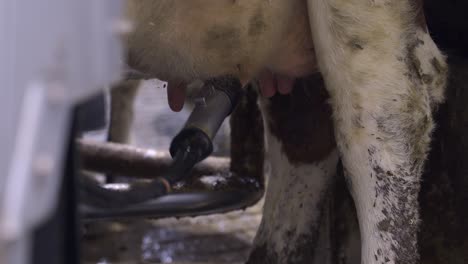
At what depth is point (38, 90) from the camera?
60cm

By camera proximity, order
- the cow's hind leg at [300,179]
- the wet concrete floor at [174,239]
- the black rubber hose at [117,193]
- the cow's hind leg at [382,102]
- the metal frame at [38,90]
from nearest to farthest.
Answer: the metal frame at [38,90]
the black rubber hose at [117,193]
the cow's hind leg at [382,102]
the cow's hind leg at [300,179]
the wet concrete floor at [174,239]

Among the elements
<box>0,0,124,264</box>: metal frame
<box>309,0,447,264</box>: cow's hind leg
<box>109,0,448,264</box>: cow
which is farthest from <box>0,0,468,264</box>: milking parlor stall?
<box>309,0,447,264</box>: cow's hind leg

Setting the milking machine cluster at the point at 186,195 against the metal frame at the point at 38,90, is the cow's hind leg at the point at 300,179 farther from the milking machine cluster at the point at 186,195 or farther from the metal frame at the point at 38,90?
the metal frame at the point at 38,90

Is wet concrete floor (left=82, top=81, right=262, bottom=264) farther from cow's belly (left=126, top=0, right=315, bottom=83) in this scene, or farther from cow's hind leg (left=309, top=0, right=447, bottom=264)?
cow's hind leg (left=309, top=0, right=447, bottom=264)

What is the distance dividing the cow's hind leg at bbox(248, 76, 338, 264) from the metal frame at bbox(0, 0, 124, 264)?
155 cm

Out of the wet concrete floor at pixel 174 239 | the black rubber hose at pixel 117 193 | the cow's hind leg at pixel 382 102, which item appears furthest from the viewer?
the wet concrete floor at pixel 174 239

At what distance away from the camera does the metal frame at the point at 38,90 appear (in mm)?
563

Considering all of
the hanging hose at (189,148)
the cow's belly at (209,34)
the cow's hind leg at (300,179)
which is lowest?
the cow's hind leg at (300,179)

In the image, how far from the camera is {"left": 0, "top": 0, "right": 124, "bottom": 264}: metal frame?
22.2 inches

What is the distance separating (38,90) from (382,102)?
106cm

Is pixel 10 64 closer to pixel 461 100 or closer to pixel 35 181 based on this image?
pixel 35 181

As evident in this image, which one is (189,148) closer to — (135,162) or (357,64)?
(357,64)

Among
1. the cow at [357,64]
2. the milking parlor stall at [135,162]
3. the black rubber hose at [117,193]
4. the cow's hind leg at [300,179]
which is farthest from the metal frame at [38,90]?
the cow's hind leg at [300,179]

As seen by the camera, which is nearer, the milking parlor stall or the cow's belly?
the milking parlor stall
